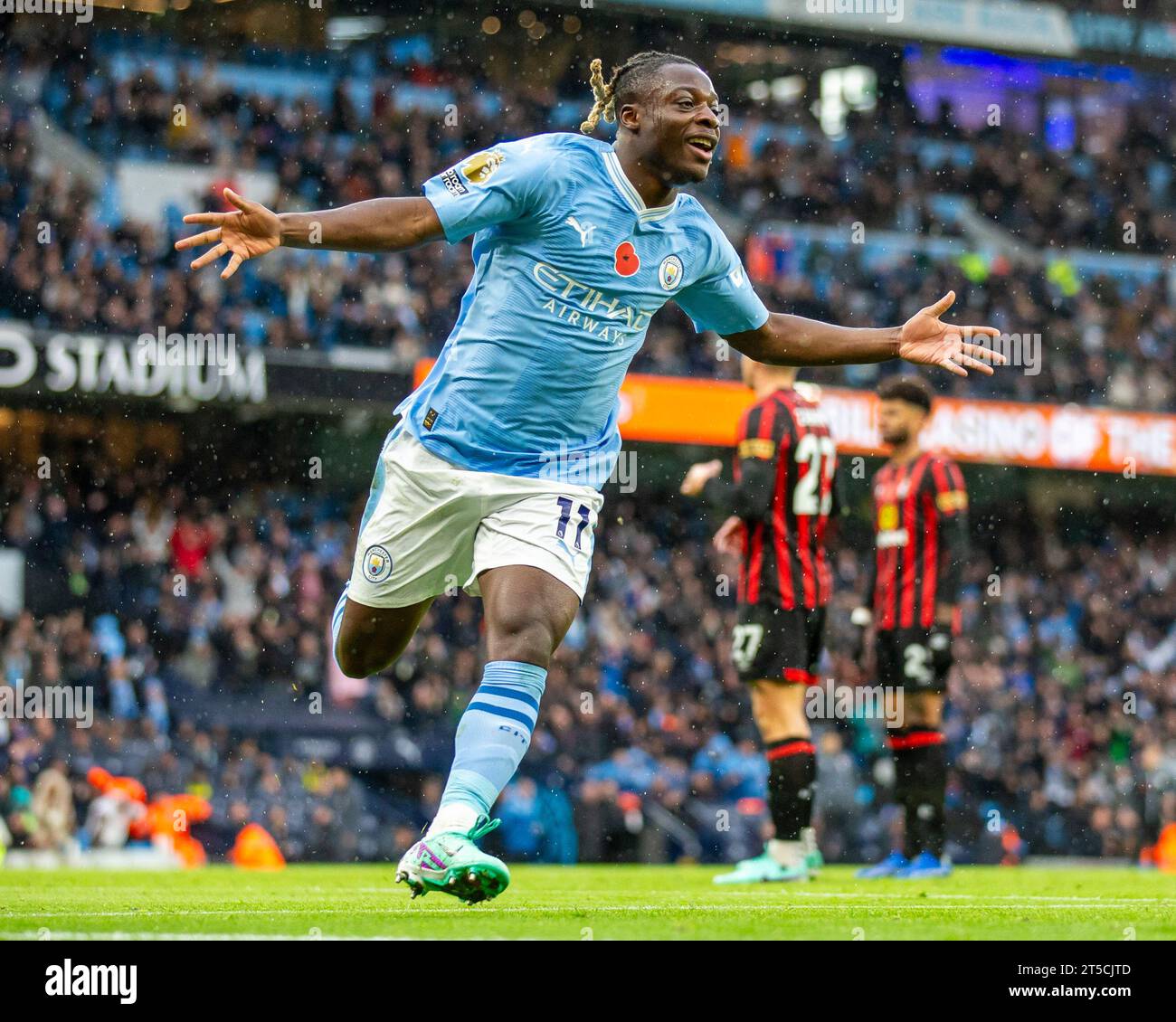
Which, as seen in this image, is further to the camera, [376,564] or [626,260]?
[376,564]

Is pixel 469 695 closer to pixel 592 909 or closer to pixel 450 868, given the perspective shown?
pixel 592 909

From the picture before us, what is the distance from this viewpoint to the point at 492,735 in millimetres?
4961

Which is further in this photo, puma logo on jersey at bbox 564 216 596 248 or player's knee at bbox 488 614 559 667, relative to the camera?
puma logo on jersey at bbox 564 216 596 248

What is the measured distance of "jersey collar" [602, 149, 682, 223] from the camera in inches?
213

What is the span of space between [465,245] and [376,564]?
52.3 feet

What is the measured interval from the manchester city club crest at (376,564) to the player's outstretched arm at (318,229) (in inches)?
41.0

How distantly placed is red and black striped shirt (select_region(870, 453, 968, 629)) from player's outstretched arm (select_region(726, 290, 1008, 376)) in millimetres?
2988

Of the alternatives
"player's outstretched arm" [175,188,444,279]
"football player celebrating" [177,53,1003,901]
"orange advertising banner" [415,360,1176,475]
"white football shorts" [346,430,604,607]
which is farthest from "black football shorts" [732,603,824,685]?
"orange advertising banner" [415,360,1176,475]

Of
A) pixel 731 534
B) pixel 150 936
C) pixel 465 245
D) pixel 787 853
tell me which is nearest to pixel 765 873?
pixel 787 853

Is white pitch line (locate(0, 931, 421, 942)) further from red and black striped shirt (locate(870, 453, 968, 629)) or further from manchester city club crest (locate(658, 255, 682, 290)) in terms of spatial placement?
red and black striped shirt (locate(870, 453, 968, 629))

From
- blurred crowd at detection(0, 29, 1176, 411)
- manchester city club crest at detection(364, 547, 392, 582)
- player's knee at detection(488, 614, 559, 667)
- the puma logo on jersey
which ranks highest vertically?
blurred crowd at detection(0, 29, 1176, 411)

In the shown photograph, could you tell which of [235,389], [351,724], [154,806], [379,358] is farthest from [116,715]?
[379,358]

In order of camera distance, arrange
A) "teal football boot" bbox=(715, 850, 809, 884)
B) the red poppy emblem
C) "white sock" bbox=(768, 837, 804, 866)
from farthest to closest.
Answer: "white sock" bbox=(768, 837, 804, 866), "teal football boot" bbox=(715, 850, 809, 884), the red poppy emblem

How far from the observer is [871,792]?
1825cm
